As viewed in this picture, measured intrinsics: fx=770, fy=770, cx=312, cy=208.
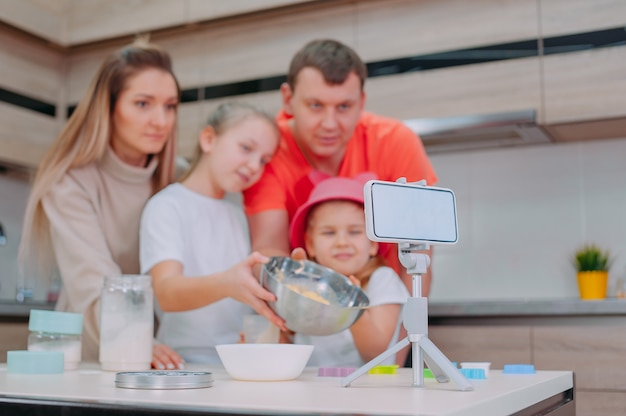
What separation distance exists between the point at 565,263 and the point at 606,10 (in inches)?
34.2

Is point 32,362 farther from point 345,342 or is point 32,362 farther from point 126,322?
point 345,342

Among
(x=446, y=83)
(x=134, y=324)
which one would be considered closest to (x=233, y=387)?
(x=134, y=324)

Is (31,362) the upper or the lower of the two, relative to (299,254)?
lower

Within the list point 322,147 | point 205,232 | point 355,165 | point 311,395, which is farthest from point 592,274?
point 311,395

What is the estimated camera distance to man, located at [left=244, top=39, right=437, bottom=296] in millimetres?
1896

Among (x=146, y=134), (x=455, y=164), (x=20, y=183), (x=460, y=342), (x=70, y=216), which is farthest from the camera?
(x=20, y=183)

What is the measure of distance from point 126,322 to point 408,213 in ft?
1.95

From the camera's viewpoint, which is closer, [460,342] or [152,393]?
→ [152,393]

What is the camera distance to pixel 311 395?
77cm

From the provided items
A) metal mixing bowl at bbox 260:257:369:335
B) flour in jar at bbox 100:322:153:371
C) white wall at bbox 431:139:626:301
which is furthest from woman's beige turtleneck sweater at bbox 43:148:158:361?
white wall at bbox 431:139:626:301

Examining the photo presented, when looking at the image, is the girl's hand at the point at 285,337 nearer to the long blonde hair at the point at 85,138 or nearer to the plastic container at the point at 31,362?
the plastic container at the point at 31,362

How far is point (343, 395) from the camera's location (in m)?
0.78

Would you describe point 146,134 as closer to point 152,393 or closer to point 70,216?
point 70,216

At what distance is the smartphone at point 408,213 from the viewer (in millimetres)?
839
